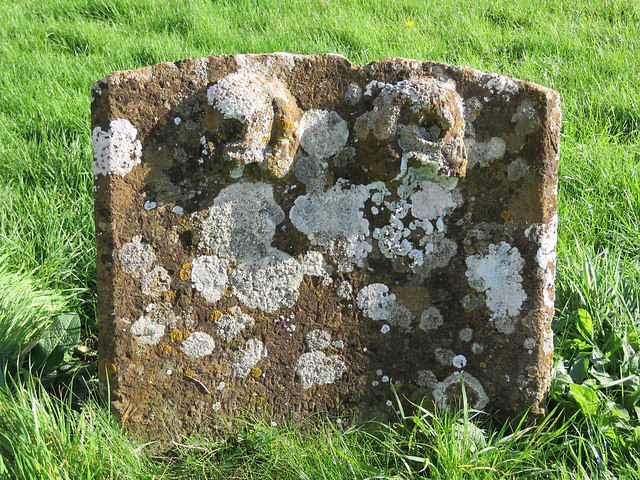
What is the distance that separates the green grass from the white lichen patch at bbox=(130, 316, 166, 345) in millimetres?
283

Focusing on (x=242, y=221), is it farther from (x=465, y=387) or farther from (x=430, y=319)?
(x=465, y=387)

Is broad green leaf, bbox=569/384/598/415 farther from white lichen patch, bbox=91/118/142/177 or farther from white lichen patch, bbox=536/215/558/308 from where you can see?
white lichen patch, bbox=91/118/142/177

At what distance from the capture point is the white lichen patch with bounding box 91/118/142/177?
5.93ft

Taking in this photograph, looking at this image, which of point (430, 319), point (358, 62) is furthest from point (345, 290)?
point (358, 62)

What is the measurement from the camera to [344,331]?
1939mm

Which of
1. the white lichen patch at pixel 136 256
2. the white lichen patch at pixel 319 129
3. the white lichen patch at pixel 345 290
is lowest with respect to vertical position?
the white lichen patch at pixel 345 290

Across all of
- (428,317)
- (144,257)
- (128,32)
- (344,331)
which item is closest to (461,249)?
(428,317)

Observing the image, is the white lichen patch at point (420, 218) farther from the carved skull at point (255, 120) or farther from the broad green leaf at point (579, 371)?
the broad green leaf at point (579, 371)

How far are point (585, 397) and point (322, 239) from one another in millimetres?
1095

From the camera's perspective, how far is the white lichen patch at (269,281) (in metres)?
1.90

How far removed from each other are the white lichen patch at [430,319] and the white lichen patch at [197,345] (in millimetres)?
767

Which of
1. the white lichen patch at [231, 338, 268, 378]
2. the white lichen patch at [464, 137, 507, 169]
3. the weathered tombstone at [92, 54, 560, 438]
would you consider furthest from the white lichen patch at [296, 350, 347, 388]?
the white lichen patch at [464, 137, 507, 169]

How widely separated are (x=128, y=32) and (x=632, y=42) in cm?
392

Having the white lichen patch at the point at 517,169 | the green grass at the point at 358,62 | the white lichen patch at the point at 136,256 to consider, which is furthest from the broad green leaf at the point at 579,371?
the white lichen patch at the point at 136,256
